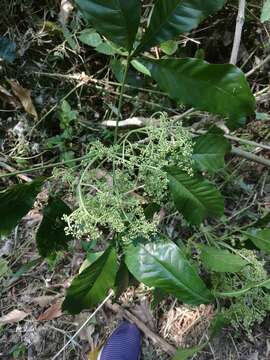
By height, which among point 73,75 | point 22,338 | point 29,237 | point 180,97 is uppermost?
point 180,97

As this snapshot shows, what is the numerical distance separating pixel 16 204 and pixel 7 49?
3.53ft

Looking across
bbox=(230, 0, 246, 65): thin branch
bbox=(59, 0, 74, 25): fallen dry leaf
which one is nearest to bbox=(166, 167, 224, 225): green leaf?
bbox=(230, 0, 246, 65): thin branch

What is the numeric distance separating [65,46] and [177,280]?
1.28 m

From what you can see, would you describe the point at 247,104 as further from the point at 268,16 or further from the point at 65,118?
the point at 65,118

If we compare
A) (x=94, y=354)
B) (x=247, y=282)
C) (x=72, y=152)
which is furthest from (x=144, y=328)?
(x=72, y=152)

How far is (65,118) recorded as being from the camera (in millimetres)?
1982

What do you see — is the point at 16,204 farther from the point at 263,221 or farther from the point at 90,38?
the point at 90,38

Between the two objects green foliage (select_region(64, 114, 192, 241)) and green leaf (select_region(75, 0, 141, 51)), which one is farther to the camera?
green foliage (select_region(64, 114, 192, 241))

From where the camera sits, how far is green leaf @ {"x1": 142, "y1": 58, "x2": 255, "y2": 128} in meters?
0.93

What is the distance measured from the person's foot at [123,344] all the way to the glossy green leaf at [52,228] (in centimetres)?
75

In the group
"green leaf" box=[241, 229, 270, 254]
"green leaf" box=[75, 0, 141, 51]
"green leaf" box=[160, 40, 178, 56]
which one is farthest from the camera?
"green leaf" box=[160, 40, 178, 56]

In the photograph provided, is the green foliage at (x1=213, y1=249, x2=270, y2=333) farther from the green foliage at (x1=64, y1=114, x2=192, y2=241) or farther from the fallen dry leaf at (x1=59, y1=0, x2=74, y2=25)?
the fallen dry leaf at (x1=59, y1=0, x2=74, y2=25)

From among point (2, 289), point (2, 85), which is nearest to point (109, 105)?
point (2, 85)

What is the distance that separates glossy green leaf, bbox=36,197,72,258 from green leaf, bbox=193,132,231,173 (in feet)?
1.31
